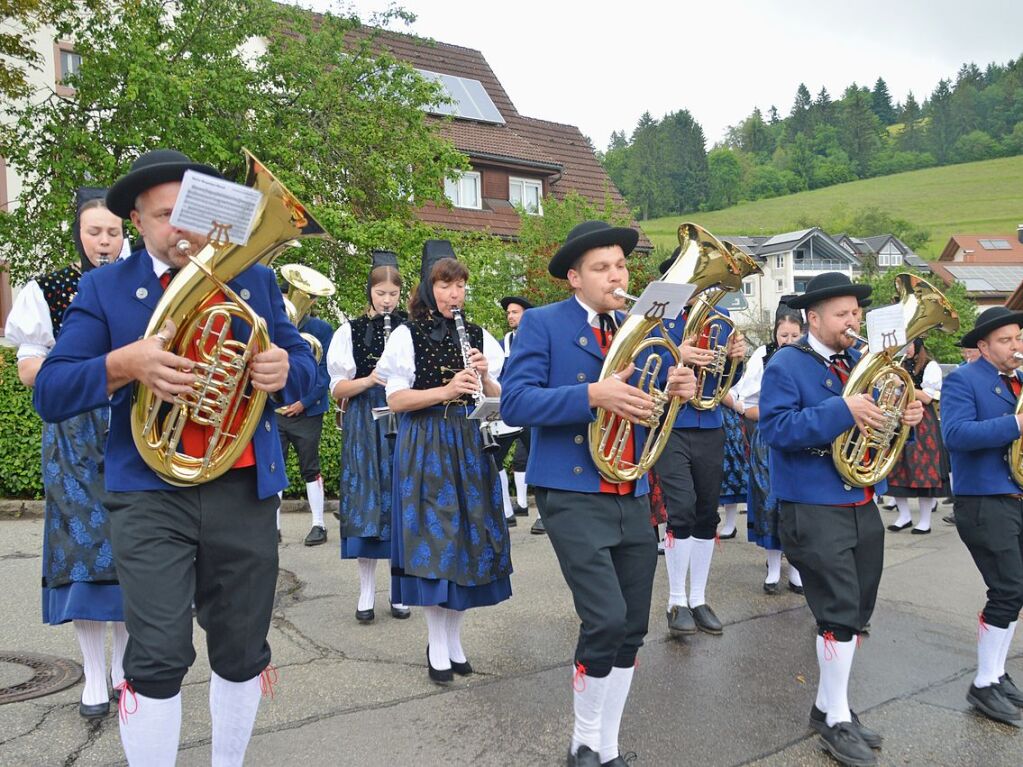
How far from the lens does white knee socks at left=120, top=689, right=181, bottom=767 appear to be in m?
2.97

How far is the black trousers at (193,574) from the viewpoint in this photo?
2961mm

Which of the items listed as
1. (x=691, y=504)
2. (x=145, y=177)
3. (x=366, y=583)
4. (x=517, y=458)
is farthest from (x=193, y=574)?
(x=517, y=458)

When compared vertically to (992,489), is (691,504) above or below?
below

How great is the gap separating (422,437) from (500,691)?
1.43 metres

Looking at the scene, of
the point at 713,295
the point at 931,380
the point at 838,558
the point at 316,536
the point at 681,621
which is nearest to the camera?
the point at 838,558

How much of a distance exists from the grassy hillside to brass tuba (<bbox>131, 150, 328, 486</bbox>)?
291 ft

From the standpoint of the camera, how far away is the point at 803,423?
435cm

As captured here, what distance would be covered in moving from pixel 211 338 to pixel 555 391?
1.43 m

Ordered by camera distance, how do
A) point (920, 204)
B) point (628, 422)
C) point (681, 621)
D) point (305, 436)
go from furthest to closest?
point (920, 204)
point (305, 436)
point (681, 621)
point (628, 422)

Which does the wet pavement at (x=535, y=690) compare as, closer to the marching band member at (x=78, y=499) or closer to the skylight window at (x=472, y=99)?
the marching band member at (x=78, y=499)

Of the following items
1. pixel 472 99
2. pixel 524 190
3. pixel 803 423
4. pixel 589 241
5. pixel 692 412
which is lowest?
pixel 692 412

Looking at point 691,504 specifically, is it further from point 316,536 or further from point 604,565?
point 316,536

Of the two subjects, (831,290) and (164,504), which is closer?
(164,504)

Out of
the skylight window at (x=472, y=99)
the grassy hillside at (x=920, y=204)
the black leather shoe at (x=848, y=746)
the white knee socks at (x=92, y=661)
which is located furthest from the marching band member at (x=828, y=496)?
the grassy hillside at (x=920, y=204)
